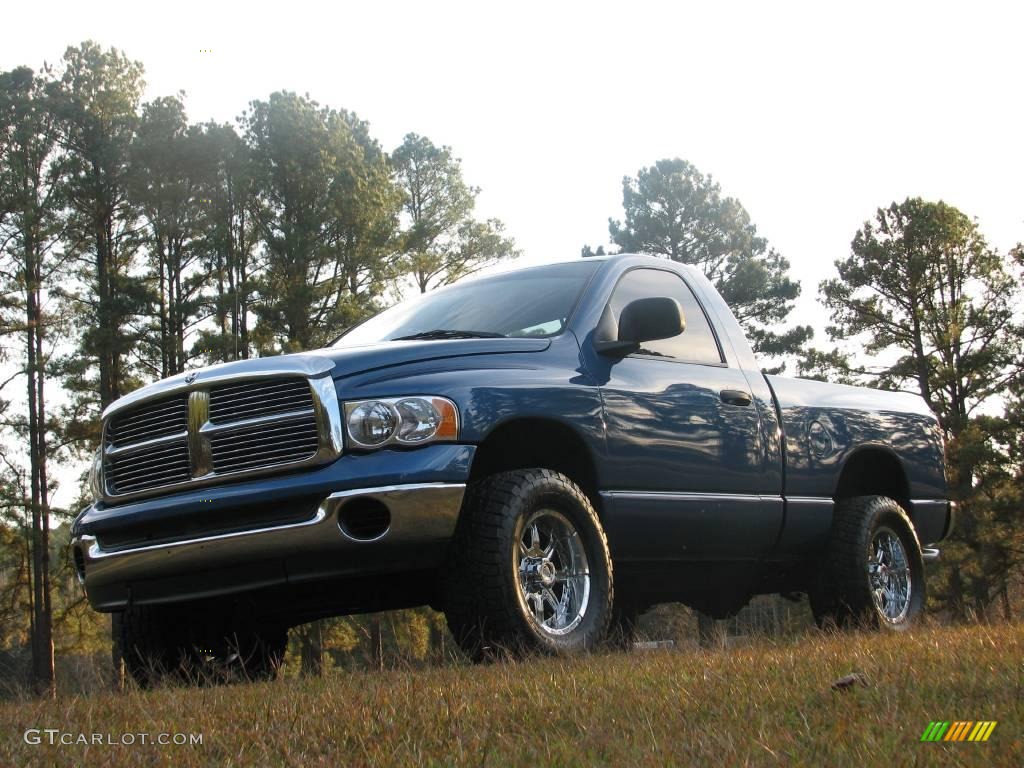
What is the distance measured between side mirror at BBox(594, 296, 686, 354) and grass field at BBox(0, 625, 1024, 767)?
1783 millimetres

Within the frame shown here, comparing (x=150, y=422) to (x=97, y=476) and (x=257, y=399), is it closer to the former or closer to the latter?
(x=97, y=476)

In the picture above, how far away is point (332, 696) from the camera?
157 inches

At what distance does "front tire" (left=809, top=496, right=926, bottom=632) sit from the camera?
7223 millimetres

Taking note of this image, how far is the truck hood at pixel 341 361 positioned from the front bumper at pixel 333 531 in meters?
0.42

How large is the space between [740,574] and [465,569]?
7.88 ft

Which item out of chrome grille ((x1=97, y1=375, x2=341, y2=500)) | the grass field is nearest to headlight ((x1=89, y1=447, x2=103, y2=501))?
chrome grille ((x1=97, y1=375, x2=341, y2=500))

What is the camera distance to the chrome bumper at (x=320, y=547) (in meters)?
4.80

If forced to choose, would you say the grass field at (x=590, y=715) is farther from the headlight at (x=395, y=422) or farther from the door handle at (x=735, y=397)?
the door handle at (x=735, y=397)

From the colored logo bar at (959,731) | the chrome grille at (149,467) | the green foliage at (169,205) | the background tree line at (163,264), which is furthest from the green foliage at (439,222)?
the colored logo bar at (959,731)

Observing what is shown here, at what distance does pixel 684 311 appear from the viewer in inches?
270

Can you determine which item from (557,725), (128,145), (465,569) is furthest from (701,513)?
(128,145)

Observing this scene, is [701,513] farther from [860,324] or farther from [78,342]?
[860,324]

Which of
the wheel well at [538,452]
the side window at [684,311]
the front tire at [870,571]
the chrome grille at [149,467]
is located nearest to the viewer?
the chrome grille at [149,467]

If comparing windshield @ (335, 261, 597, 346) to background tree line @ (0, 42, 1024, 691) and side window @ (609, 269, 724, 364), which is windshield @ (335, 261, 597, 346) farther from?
background tree line @ (0, 42, 1024, 691)
